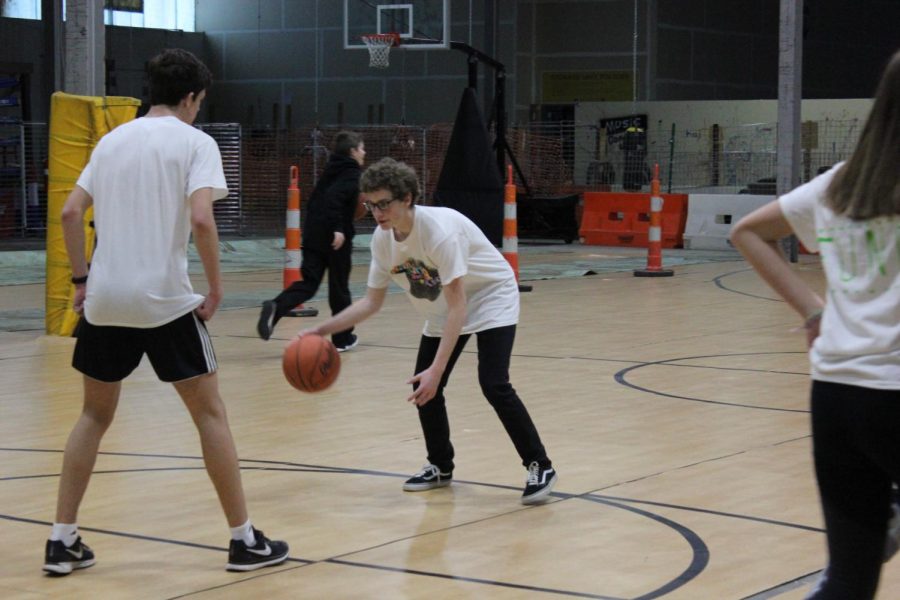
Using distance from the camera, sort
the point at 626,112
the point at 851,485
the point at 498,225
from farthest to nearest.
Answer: the point at 626,112
the point at 498,225
the point at 851,485

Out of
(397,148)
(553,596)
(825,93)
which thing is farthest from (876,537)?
(825,93)

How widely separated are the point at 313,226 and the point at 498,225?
9.34 meters

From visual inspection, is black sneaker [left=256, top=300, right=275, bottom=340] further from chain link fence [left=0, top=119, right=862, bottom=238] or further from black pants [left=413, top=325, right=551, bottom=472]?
chain link fence [left=0, top=119, right=862, bottom=238]

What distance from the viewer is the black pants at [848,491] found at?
3.19 meters

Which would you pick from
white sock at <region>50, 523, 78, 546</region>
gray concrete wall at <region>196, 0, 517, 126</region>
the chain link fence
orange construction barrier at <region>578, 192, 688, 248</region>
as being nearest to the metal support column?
orange construction barrier at <region>578, 192, 688, 248</region>

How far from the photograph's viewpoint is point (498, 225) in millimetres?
20359

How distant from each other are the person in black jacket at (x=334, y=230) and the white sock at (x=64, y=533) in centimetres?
602

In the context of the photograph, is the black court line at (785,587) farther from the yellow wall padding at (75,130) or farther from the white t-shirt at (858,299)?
the yellow wall padding at (75,130)

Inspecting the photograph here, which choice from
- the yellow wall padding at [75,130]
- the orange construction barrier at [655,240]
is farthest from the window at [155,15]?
the yellow wall padding at [75,130]

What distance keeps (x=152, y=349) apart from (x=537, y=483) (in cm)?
196

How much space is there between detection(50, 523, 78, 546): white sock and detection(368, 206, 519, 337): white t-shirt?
1736 mm

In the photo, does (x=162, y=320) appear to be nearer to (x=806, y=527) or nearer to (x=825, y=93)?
(x=806, y=527)

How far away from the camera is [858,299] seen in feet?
10.6

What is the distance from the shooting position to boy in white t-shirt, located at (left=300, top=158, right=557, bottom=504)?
19.2 feet
